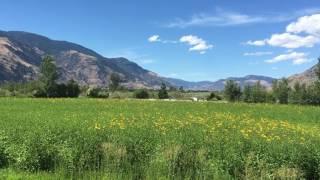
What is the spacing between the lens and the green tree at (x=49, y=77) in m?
125

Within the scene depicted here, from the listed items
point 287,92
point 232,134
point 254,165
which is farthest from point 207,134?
point 287,92

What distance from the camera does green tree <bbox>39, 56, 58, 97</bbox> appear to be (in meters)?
125

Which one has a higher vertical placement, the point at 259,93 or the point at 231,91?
the point at 231,91

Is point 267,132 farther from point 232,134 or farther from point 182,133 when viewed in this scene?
point 182,133

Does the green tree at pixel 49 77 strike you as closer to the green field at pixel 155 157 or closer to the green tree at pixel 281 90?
the green tree at pixel 281 90

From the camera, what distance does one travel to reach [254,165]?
14.7 metres

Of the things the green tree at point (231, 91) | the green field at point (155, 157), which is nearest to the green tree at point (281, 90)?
the green tree at point (231, 91)

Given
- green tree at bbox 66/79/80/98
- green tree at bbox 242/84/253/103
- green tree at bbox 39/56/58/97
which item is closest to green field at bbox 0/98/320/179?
green tree at bbox 39/56/58/97

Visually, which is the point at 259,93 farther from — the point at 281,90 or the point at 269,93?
the point at 281,90

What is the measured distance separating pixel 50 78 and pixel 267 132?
116 m

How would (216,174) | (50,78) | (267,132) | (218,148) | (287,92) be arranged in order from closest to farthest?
(216,174)
(218,148)
(267,132)
(50,78)
(287,92)

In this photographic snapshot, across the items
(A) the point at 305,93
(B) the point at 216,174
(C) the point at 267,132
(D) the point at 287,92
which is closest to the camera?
(B) the point at 216,174

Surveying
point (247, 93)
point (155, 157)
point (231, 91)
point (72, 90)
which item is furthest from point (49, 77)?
→ point (155, 157)

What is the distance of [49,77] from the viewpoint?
13138cm
